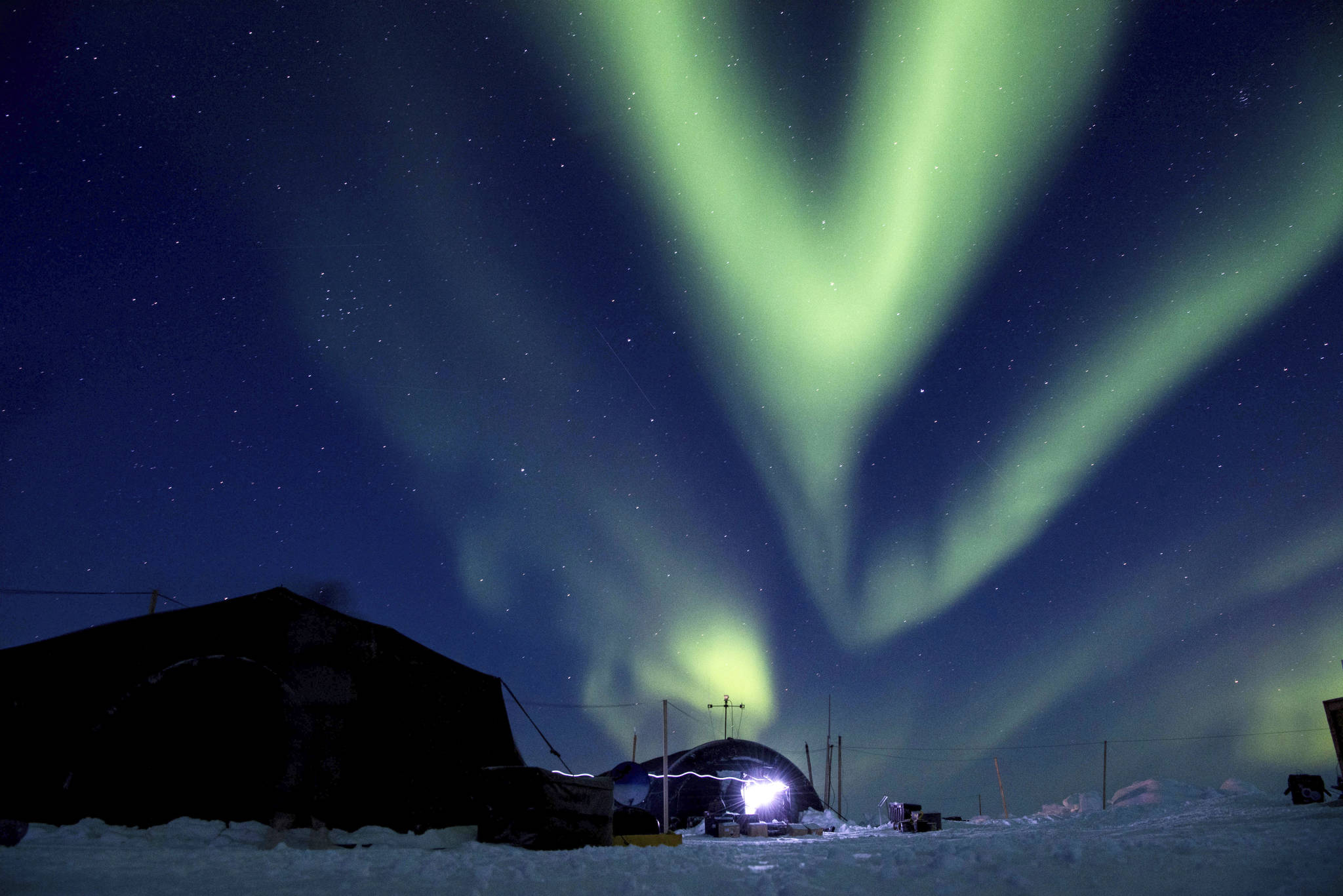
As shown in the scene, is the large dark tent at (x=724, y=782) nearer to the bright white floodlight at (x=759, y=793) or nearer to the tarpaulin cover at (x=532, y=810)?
the bright white floodlight at (x=759, y=793)

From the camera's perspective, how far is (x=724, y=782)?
131 ft

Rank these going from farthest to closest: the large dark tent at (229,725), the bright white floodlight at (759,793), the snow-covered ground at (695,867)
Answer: the bright white floodlight at (759,793)
the large dark tent at (229,725)
the snow-covered ground at (695,867)

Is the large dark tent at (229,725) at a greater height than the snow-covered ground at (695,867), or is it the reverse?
the large dark tent at (229,725)

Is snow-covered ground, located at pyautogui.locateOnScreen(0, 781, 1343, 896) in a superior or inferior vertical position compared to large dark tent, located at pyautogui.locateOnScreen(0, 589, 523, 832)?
inferior

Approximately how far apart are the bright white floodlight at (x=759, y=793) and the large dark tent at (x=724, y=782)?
0.77ft

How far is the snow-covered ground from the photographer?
591 cm

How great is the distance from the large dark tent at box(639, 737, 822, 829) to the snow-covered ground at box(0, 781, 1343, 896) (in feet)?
93.8

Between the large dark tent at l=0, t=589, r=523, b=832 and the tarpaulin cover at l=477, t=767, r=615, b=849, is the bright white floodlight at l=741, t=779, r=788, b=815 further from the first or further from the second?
the tarpaulin cover at l=477, t=767, r=615, b=849

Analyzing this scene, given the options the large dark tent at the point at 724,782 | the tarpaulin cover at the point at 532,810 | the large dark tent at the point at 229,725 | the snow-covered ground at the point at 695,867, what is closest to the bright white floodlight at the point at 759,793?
the large dark tent at the point at 724,782

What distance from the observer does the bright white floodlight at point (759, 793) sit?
39.2 metres

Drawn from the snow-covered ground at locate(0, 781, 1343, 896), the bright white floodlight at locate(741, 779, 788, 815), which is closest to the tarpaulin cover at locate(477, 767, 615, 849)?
the snow-covered ground at locate(0, 781, 1343, 896)

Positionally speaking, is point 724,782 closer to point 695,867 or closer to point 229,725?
point 229,725

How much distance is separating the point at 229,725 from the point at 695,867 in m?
10.5

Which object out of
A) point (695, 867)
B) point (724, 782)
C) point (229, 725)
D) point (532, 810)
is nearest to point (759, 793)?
point (724, 782)
